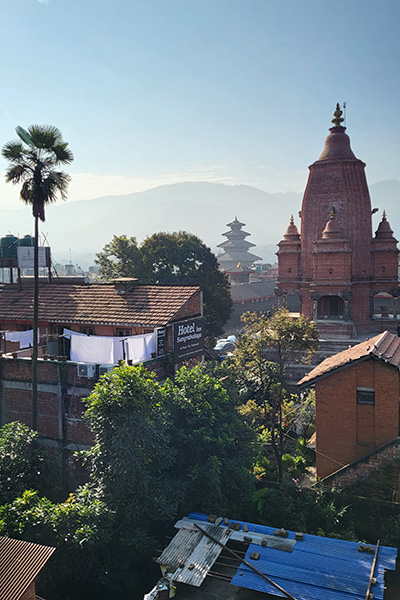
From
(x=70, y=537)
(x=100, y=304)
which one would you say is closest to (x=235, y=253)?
(x=100, y=304)

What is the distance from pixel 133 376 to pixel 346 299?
25.5 metres

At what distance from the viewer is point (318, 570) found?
1282cm

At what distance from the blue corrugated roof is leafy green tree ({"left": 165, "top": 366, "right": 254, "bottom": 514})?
245cm

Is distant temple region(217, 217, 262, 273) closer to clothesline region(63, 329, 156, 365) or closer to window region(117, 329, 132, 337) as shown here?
window region(117, 329, 132, 337)

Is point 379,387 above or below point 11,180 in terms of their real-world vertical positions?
below

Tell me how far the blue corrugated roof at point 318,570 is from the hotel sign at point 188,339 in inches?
416

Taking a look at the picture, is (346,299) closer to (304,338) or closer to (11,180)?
(304,338)

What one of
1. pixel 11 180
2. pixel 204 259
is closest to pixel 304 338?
pixel 11 180

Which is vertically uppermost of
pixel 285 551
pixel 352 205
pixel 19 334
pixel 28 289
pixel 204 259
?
pixel 352 205

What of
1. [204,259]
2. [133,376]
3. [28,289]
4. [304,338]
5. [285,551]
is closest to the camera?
[285,551]

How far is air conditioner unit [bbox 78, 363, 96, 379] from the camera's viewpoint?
767 inches

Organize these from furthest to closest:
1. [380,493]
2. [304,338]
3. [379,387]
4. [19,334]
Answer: [19,334]
[304,338]
[379,387]
[380,493]

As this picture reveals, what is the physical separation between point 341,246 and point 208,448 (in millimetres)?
25515

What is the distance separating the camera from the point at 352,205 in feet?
129
